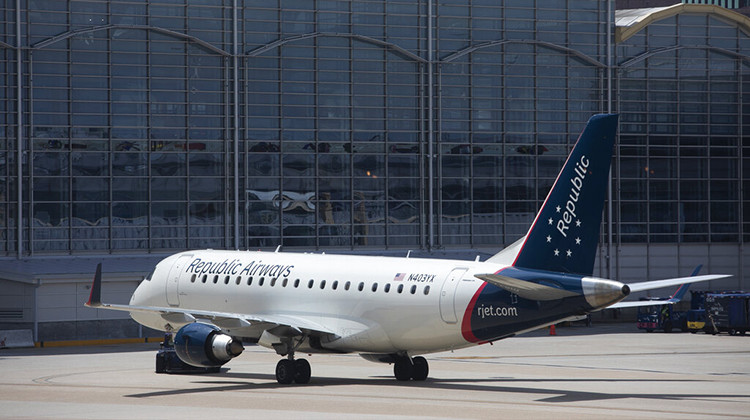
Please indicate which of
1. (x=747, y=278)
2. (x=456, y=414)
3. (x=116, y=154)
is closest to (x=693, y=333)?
(x=747, y=278)

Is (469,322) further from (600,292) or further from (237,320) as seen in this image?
(237,320)

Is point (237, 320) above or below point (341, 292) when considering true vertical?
below

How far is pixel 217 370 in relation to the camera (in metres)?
42.3

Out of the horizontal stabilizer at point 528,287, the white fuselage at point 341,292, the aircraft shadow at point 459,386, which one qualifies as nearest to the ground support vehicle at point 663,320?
the aircraft shadow at point 459,386

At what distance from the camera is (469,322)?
33.9 meters

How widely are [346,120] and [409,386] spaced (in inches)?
1505

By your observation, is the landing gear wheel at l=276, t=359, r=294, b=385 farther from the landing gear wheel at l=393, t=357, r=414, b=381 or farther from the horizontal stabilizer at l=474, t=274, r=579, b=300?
the horizontal stabilizer at l=474, t=274, r=579, b=300

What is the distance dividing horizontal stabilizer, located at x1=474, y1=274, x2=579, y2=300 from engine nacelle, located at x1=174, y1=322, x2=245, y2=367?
27.4 feet

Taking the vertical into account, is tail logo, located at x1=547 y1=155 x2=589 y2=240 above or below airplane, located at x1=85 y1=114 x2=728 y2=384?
above

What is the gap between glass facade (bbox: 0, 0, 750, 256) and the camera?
2576 inches

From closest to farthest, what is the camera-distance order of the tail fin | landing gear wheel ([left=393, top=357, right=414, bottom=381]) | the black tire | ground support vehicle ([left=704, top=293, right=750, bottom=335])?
the tail fin < landing gear wheel ([left=393, top=357, right=414, bottom=381]) < the black tire < ground support vehicle ([left=704, top=293, right=750, bottom=335])

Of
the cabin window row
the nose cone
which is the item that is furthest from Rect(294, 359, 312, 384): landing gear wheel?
the nose cone

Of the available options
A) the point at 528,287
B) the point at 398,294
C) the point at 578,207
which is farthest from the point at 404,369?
the point at 578,207

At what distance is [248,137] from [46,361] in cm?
2463
